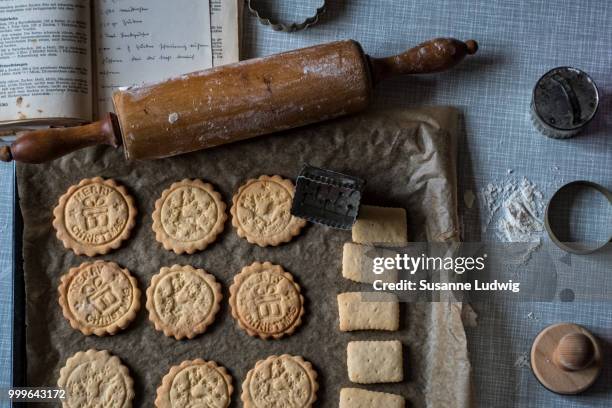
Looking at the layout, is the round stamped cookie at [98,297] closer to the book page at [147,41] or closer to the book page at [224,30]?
the book page at [147,41]

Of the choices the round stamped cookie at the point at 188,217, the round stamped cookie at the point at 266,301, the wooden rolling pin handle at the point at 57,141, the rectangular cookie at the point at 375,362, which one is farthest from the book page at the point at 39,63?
the rectangular cookie at the point at 375,362

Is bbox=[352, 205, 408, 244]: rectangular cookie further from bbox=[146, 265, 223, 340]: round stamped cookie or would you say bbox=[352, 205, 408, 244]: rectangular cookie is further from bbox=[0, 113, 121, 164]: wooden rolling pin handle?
bbox=[0, 113, 121, 164]: wooden rolling pin handle

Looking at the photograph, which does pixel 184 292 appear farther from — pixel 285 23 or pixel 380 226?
pixel 285 23

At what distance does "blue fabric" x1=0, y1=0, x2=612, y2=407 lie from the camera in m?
1.55

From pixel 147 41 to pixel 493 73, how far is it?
0.82 meters

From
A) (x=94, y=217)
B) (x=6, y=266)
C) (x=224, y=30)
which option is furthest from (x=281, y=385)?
(x=224, y=30)

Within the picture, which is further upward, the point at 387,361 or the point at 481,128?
the point at 481,128

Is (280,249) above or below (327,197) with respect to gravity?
below

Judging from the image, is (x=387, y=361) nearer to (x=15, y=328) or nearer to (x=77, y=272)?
(x=77, y=272)

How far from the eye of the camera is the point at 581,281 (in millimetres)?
1524

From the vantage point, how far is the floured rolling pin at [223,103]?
1.42 m

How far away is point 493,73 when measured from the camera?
1570 mm

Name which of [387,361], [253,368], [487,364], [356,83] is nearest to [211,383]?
[253,368]

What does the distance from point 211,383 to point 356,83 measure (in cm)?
72
